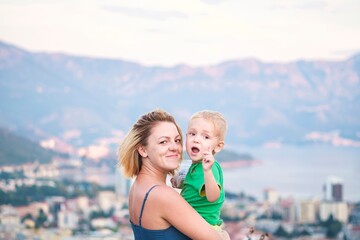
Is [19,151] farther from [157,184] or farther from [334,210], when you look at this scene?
[157,184]

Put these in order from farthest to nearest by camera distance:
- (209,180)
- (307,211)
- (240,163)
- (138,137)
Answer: (240,163)
(307,211)
(138,137)
(209,180)

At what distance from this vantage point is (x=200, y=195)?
1.60 meters

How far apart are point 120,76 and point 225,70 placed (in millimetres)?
4934

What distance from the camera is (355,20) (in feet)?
86.8

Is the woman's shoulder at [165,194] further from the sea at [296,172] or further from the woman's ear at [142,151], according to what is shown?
the sea at [296,172]

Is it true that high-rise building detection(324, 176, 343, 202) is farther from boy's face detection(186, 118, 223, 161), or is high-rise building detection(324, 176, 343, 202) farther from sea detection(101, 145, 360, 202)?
boy's face detection(186, 118, 223, 161)

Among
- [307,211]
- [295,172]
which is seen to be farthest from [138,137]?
[295,172]

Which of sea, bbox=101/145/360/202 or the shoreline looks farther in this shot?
the shoreline

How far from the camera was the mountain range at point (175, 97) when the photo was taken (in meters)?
30.3

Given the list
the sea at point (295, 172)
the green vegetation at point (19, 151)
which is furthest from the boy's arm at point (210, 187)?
the sea at point (295, 172)

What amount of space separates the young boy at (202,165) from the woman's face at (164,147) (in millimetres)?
29

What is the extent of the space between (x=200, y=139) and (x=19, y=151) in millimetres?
23331

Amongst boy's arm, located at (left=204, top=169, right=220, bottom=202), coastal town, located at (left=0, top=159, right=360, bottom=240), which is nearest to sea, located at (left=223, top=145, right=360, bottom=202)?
coastal town, located at (left=0, top=159, right=360, bottom=240)

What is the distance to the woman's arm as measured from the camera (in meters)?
1.55
